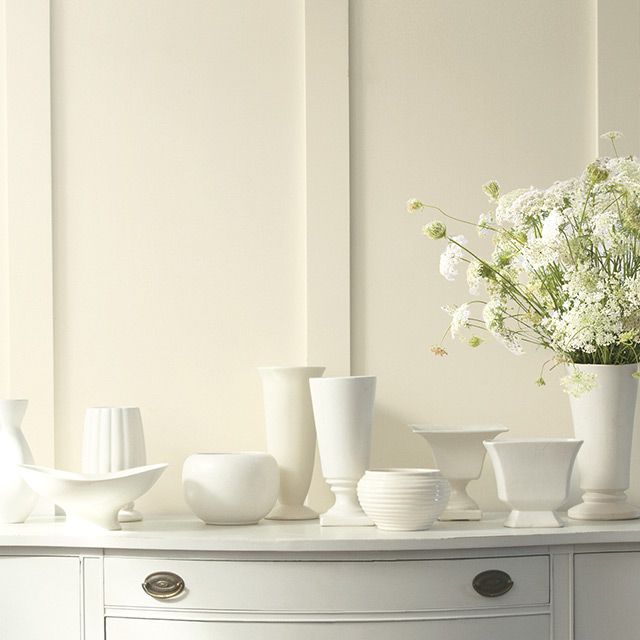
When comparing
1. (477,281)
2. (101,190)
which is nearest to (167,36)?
(101,190)

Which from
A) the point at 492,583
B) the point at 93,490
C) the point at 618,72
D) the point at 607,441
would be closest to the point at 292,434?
the point at 93,490

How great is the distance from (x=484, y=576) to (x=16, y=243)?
1.45 meters

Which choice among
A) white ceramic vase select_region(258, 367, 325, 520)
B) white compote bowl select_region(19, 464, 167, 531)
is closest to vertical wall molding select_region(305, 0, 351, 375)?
white ceramic vase select_region(258, 367, 325, 520)

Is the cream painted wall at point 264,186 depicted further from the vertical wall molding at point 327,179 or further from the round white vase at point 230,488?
the round white vase at point 230,488

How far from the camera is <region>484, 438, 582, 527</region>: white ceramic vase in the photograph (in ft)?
6.97

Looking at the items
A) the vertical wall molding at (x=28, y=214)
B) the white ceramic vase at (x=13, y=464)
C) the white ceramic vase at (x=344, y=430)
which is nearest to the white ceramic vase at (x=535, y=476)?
the white ceramic vase at (x=344, y=430)

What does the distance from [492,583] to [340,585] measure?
0.31 m

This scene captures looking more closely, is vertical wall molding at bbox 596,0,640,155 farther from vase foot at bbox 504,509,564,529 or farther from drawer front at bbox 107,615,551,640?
drawer front at bbox 107,615,551,640

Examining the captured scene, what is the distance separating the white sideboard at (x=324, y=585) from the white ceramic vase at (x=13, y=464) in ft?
0.60

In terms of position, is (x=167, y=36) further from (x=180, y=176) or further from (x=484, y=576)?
(x=484, y=576)

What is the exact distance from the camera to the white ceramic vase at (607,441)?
2.24 metres

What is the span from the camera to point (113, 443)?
233cm

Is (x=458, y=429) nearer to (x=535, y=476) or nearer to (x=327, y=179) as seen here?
(x=535, y=476)

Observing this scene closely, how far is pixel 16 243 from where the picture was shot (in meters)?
2.56
